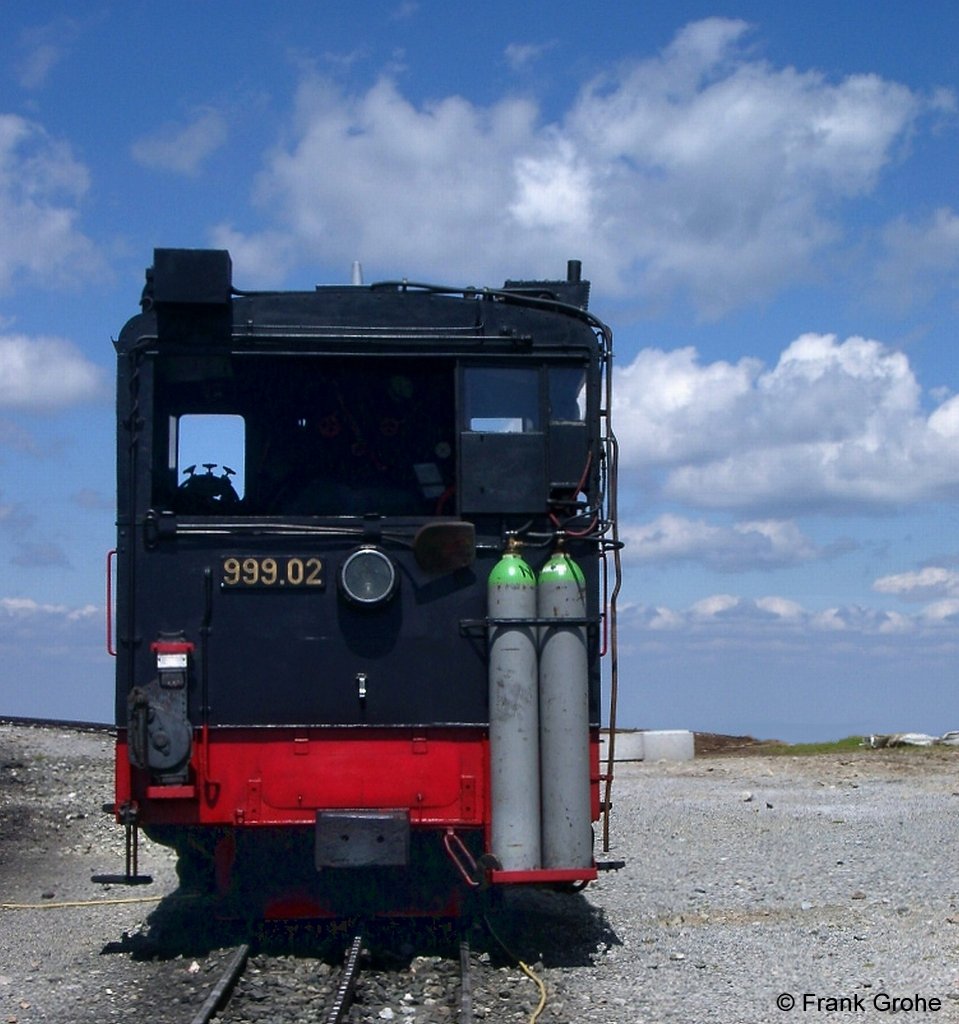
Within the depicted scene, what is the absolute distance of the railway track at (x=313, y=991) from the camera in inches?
269

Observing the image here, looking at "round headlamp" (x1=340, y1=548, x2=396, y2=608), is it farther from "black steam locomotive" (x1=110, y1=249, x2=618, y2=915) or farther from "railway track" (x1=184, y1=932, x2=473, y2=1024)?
"railway track" (x1=184, y1=932, x2=473, y2=1024)

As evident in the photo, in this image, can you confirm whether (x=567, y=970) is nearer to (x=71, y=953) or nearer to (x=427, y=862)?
(x=427, y=862)

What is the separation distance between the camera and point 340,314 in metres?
8.09

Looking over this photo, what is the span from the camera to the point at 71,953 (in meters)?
8.57

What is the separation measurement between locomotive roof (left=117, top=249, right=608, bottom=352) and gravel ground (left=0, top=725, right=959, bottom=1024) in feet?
11.5

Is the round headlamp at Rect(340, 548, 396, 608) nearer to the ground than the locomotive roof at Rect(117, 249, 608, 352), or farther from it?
nearer to the ground

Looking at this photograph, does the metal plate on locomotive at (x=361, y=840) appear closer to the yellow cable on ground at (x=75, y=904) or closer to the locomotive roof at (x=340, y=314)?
the locomotive roof at (x=340, y=314)

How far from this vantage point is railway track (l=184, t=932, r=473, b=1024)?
22.5 feet

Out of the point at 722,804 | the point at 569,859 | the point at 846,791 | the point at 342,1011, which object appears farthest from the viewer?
the point at 846,791

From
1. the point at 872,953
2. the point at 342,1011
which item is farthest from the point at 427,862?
the point at 872,953

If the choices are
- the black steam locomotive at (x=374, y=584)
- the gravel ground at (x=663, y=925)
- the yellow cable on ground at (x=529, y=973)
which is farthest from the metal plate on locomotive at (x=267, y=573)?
the yellow cable on ground at (x=529, y=973)

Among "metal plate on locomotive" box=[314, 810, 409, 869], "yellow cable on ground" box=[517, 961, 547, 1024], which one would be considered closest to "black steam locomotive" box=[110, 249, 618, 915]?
"metal plate on locomotive" box=[314, 810, 409, 869]

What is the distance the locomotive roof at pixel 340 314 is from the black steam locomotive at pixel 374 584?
0.04 feet

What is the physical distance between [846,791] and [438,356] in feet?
42.4
